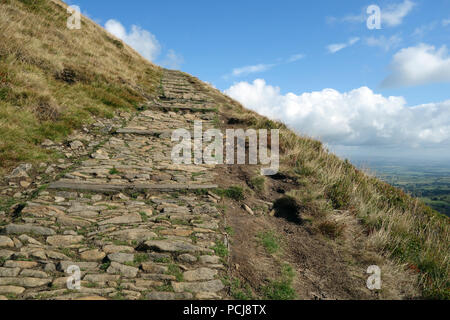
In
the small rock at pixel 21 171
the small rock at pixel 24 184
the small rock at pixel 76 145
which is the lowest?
the small rock at pixel 24 184

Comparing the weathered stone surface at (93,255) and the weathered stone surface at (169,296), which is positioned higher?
the weathered stone surface at (93,255)

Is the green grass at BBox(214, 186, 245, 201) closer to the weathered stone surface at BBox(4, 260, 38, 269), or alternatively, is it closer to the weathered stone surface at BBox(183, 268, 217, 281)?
the weathered stone surface at BBox(183, 268, 217, 281)

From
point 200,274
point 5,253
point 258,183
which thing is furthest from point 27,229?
point 258,183

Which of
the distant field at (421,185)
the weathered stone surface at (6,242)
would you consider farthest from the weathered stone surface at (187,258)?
the distant field at (421,185)

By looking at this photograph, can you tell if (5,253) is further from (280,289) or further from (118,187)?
(280,289)

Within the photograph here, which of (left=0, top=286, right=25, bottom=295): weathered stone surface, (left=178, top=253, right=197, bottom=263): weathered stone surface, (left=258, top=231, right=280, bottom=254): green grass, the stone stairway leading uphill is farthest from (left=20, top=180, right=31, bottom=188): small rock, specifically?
(left=258, top=231, right=280, bottom=254): green grass

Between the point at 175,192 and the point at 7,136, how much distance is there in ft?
14.3

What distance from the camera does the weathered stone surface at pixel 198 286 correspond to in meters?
3.23

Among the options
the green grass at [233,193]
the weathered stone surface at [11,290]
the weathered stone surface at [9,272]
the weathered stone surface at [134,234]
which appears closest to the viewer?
the weathered stone surface at [11,290]

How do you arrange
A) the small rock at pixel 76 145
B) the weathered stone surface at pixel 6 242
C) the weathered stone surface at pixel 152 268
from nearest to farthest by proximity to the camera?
the weathered stone surface at pixel 152 268, the weathered stone surface at pixel 6 242, the small rock at pixel 76 145

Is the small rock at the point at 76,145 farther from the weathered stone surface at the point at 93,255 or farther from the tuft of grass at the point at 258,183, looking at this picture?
the tuft of grass at the point at 258,183

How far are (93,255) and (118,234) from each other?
549 mm

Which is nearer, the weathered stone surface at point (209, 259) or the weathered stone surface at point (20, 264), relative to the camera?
the weathered stone surface at point (20, 264)

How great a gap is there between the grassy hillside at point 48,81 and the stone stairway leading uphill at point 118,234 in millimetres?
1113
